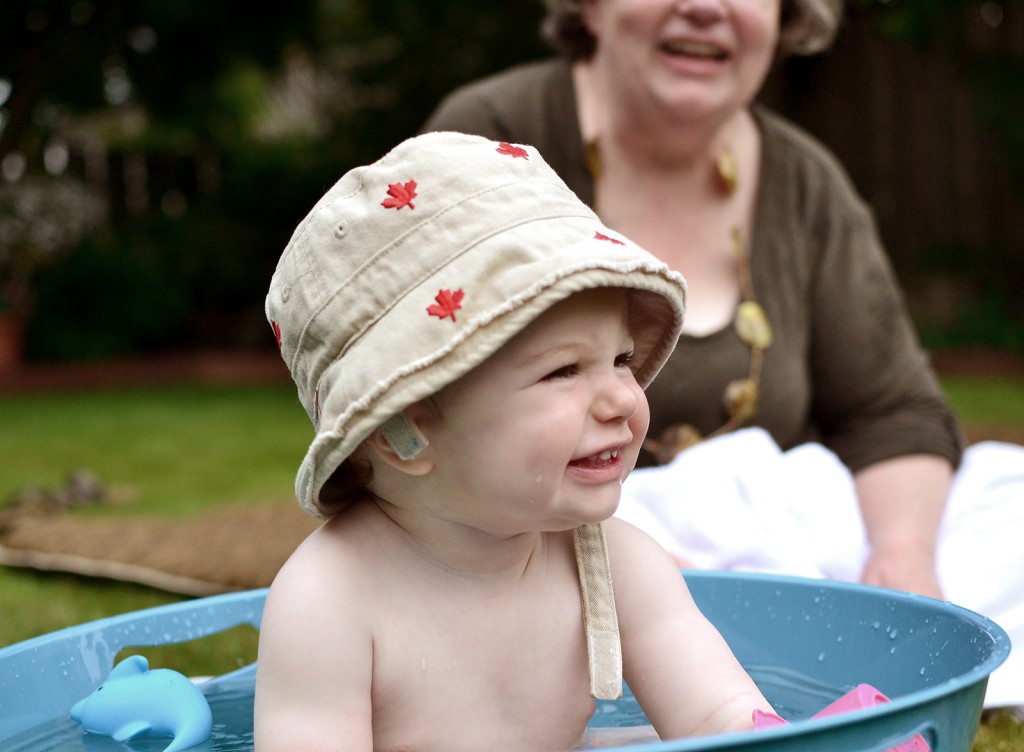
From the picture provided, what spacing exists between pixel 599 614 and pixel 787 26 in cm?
143

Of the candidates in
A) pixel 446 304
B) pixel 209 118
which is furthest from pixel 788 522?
pixel 209 118

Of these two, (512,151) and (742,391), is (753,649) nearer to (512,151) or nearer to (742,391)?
(742,391)

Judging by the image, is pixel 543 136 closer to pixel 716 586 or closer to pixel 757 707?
pixel 716 586

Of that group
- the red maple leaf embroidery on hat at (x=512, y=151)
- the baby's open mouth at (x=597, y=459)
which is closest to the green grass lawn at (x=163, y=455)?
the baby's open mouth at (x=597, y=459)

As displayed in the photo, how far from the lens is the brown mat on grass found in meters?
2.59

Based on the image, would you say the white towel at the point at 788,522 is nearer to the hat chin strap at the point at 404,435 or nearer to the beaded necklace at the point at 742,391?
the beaded necklace at the point at 742,391

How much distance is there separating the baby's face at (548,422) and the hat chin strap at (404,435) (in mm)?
25

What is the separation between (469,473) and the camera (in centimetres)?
122

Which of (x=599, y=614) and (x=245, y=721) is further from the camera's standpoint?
(x=245, y=721)

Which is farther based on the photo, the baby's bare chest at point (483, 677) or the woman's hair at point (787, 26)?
the woman's hair at point (787, 26)

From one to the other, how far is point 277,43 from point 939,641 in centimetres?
576

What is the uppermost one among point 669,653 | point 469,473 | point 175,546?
point 469,473

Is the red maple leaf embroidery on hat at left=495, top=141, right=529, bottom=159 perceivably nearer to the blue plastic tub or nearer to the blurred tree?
the blue plastic tub

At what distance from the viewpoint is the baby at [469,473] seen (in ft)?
3.82
